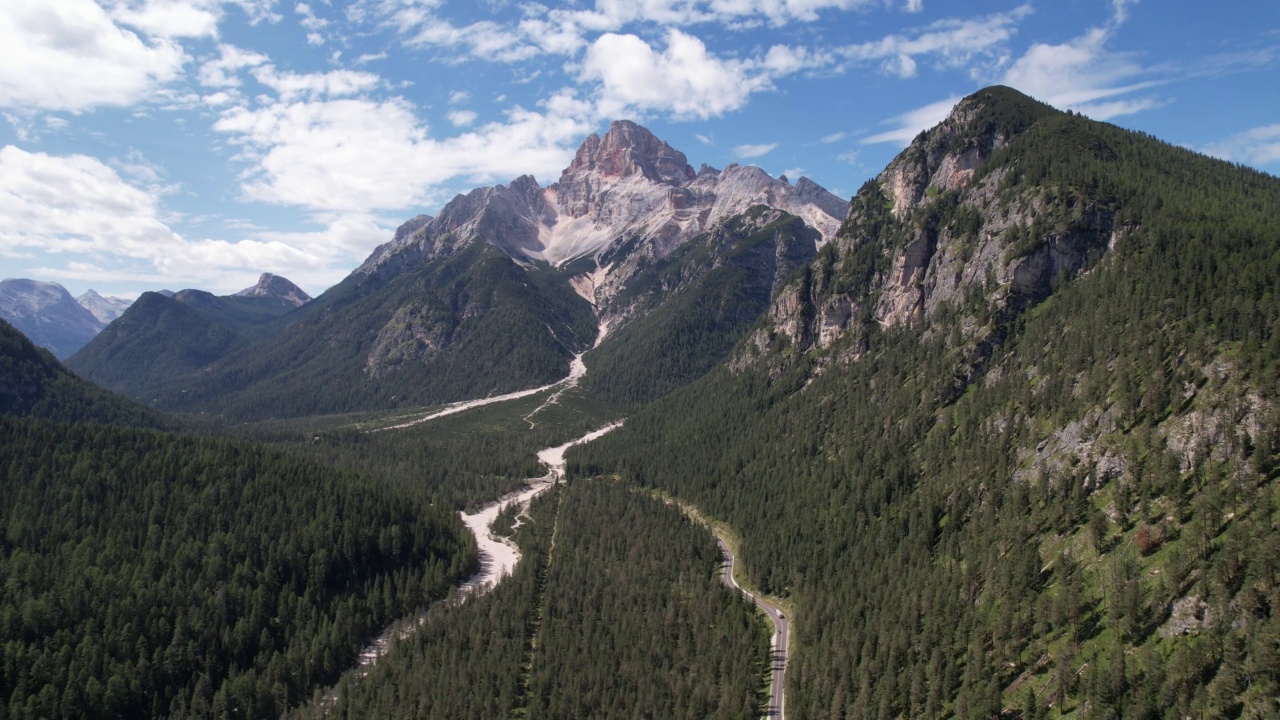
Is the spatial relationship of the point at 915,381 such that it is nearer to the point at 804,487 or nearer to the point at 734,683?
the point at 804,487

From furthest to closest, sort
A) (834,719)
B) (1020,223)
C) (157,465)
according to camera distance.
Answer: (1020,223) → (157,465) → (834,719)

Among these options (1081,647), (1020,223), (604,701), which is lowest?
(604,701)

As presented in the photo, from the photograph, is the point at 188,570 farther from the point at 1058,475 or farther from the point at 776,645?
the point at 1058,475

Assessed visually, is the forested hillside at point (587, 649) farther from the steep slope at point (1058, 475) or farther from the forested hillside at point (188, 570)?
the forested hillside at point (188, 570)

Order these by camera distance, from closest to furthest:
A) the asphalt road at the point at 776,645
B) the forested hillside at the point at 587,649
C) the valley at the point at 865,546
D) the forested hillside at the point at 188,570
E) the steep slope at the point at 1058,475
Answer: the steep slope at the point at 1058,475 < the valley at the point at 865,546 < the asphalt road at the point at 776,645 < the forested hillside at the point at 587,649 < the forested hillside at the point at 188,570

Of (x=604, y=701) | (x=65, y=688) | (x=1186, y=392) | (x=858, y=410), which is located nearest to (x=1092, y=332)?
(x=1186, y=392)

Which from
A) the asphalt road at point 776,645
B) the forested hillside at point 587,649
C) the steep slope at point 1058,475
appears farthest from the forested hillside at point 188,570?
the steep slope at point 1058,475

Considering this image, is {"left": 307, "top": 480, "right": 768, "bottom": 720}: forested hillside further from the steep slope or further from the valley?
the steep slope
